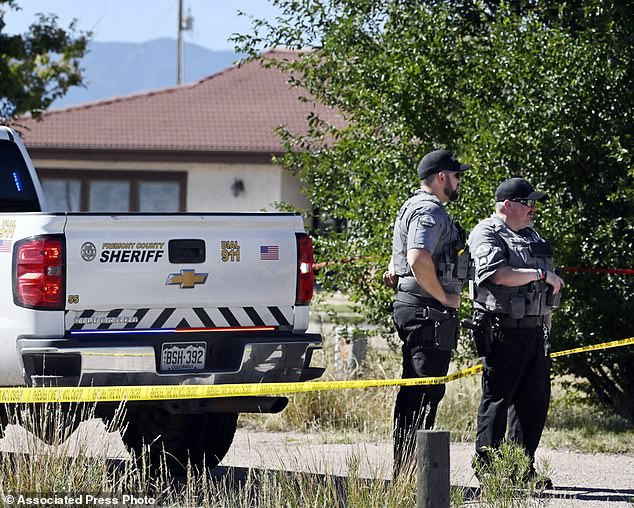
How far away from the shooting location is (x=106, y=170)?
2847 centimetres

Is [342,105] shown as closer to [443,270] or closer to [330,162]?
[330,162]

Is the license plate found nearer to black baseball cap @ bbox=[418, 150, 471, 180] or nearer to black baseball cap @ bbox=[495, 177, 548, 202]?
black baseball cap @ bbox=[418, 150, 471, 180]

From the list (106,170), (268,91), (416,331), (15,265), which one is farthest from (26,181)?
(268,91)

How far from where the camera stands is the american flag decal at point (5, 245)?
671 centimetres

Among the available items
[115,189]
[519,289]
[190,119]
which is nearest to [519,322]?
[519,289]

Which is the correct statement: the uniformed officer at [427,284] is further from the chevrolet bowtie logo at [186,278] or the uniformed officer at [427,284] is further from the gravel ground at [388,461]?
the chevrolet bowtie logo at [186,278]

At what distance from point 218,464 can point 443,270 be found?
7.28 feet

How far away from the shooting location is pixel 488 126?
9594 millimetres

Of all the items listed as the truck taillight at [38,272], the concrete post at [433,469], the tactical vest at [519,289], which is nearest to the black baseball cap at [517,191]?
the tactical vest at [519,289]

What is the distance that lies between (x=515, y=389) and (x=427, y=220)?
4.08 ft

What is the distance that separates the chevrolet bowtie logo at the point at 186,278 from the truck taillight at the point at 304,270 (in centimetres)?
57

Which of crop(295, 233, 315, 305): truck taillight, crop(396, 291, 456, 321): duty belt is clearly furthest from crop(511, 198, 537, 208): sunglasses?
crop(295, 233, 315, 305): truck taillight

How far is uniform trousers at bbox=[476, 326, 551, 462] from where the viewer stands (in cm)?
756

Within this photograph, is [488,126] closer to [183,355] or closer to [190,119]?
[183,355]
